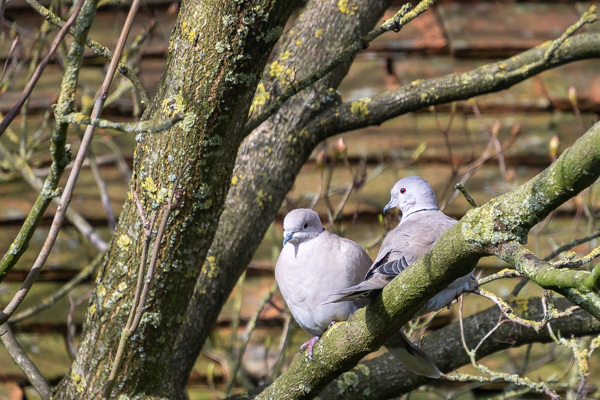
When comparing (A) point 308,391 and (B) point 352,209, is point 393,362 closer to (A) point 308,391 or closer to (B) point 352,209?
(A) point 308,391

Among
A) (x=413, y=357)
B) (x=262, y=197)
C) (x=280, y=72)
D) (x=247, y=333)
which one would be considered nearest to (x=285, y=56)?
(x=280, y=72)

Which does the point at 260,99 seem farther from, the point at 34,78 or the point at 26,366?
the point at 34,78

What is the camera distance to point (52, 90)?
425 cm

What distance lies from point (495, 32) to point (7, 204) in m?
3.04

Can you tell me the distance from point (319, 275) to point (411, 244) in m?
0.35

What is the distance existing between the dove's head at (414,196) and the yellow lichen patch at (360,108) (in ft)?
1.31

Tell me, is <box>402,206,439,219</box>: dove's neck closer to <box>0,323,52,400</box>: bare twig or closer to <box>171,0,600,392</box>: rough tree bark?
<box>171,0,600,392</box>: rough tree bark

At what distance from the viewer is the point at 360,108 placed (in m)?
2.63

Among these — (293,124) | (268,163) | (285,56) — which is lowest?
(268,163)

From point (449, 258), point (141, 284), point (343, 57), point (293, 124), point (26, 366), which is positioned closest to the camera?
point (449, 258)

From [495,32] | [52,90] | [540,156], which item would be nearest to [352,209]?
[540,156]

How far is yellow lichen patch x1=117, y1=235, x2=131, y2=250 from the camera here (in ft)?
6.38

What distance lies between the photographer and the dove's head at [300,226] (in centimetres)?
246

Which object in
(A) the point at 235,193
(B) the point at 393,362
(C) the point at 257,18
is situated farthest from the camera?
(A) the point at 235,193
